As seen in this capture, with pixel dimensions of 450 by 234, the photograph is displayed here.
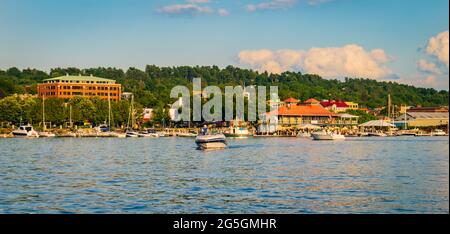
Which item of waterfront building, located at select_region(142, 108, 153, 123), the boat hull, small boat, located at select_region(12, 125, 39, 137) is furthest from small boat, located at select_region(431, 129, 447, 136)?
small boat, located at select_region(12, 125, 39, 137)

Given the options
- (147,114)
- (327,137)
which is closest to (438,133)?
(327,137)

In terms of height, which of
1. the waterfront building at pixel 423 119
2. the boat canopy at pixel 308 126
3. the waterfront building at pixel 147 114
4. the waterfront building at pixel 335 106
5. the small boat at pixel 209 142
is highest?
the waterfront building at pixel 335 106

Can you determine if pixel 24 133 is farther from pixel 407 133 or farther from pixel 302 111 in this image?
pixel 407 133

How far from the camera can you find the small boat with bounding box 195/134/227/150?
225 ft

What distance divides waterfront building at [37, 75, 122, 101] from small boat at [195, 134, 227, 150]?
109999mm

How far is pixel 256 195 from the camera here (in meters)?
28.7

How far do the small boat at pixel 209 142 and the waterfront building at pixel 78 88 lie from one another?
11000cm

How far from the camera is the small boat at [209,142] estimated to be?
68.6 m

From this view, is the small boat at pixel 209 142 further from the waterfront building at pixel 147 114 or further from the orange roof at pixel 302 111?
the orange roof at pixel 302 111

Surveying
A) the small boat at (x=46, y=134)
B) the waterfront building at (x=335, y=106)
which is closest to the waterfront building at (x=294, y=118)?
the waterfront building at (x=335, y=106)
